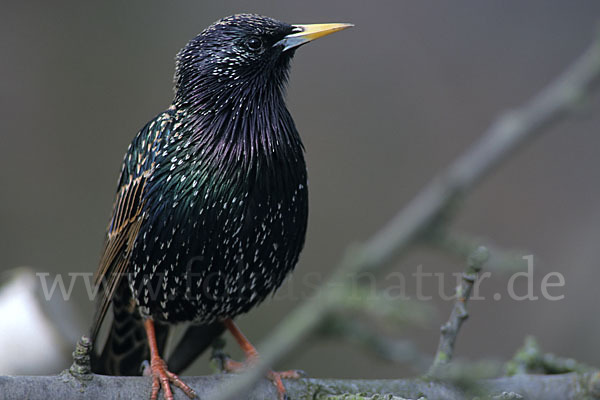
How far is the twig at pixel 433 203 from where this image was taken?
51.4 inches

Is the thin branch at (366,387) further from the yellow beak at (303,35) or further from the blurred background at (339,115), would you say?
the blurred background at (339,115)

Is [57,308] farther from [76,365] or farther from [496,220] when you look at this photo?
[496,220]

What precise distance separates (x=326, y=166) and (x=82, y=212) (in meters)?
2.14

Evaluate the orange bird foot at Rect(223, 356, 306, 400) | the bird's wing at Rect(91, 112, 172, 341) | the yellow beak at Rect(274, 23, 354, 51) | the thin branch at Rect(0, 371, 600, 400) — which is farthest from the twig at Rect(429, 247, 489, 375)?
the bird's wing at Rect(91, 112, 172, 341)

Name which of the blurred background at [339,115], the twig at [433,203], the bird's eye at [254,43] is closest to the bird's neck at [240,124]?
the bird's eye at [254,43]

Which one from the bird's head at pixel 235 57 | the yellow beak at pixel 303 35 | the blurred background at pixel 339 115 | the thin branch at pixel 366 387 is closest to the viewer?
the thin branch at pixel 366 387

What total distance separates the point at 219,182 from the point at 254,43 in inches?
23.6

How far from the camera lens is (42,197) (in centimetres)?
632

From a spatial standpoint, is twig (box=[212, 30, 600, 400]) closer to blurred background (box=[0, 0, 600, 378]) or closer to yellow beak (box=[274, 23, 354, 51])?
yellow beak (box=[274, 23, 354, 51])

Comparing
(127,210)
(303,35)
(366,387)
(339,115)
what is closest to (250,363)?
(366,387)

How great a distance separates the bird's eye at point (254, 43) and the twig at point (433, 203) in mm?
1658

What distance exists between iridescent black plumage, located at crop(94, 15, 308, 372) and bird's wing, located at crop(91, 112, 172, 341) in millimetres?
10

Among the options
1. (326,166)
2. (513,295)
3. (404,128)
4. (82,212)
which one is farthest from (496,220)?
(82,212)

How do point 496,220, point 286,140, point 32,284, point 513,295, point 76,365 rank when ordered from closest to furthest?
point 76,365
point 286,140
point 32,284
point 513,295
point 496,220
